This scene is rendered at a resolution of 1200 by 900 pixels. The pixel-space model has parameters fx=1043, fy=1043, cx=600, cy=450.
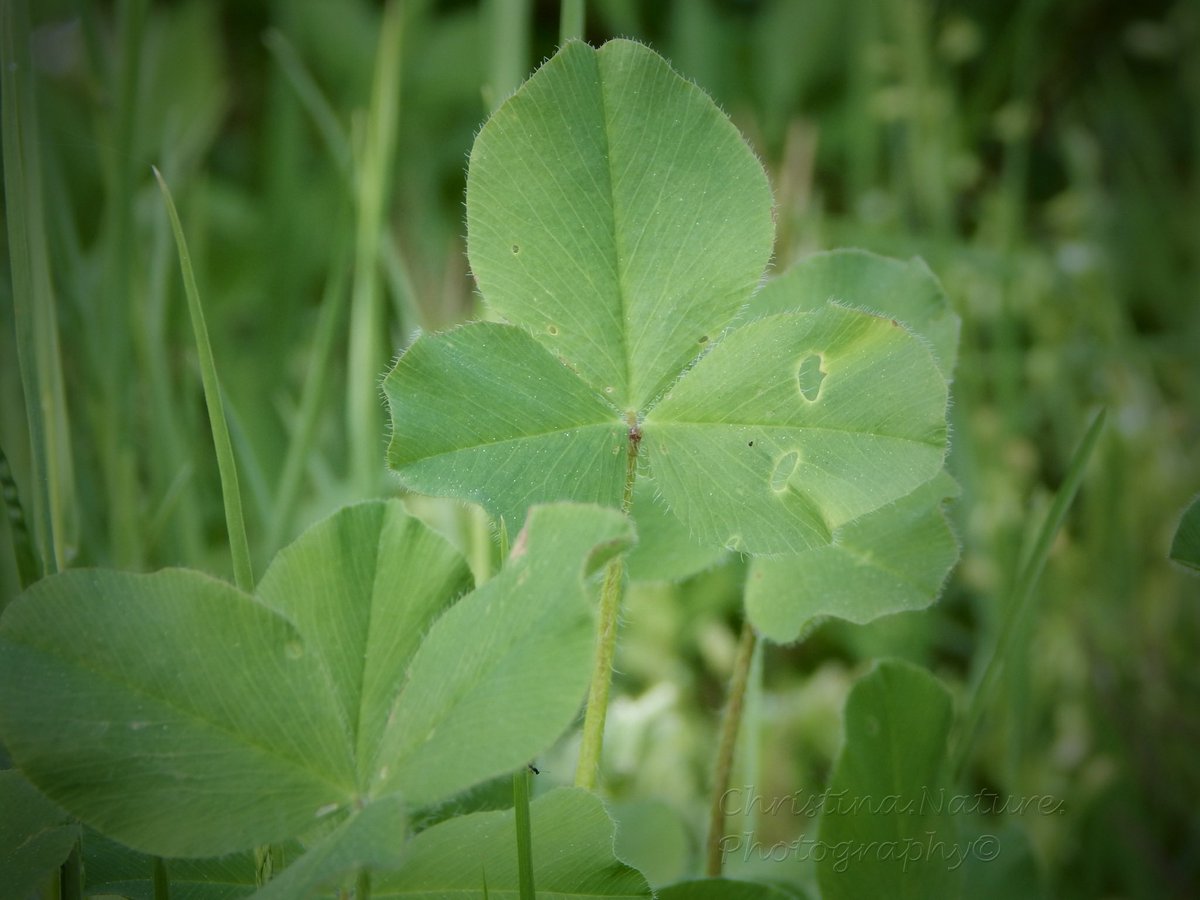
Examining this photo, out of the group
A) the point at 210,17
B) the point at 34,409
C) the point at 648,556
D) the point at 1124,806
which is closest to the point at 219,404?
the point at 34,409

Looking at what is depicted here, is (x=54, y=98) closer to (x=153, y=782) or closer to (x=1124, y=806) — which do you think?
(x=153, y=782)

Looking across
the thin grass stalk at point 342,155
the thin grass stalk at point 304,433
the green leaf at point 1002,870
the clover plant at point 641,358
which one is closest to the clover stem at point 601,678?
the clover plant at point 641,358

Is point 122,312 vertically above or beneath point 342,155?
beneath

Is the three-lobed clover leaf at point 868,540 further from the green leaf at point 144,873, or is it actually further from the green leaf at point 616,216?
the green leaf at point 144,873

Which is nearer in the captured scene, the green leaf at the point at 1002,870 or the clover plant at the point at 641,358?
the clover plant at the point at 641,358

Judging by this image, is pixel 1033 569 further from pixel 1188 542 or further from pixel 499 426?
pixel 499 426

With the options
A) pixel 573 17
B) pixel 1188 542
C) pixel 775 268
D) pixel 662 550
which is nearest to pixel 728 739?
pixel 662 550

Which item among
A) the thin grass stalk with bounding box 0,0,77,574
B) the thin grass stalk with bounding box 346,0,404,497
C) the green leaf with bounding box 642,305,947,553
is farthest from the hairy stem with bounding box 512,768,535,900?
the thin grass stalk with bounding box 346,0,404,497
